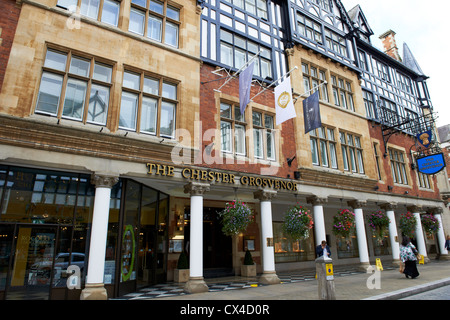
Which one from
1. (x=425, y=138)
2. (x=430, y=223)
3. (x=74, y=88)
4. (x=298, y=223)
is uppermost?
(x=425, y=138)

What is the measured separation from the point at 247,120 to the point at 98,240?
311 inches

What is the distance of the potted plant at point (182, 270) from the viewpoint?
12.2m

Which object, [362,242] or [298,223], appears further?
[362,242]

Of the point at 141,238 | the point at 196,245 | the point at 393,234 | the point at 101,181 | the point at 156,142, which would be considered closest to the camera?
the point at 101,181

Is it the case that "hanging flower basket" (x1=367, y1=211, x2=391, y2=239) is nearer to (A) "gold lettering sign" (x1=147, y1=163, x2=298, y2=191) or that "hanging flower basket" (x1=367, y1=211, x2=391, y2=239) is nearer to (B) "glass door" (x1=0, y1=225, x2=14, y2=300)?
(A) "gold lettering sign" (x1=147, y1=163, x2=298, y2=191)

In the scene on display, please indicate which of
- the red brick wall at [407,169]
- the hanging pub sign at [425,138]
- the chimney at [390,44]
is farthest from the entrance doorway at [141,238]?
the chimney at [390,44]

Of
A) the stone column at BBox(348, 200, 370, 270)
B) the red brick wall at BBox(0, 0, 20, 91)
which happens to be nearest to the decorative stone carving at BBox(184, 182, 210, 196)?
the red brick wall at BBox(0, 0, 20, 91)

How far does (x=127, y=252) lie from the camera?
9992 millimetres

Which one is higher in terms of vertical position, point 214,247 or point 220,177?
point 220,177

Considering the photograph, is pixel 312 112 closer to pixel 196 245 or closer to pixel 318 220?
pixel 318 220

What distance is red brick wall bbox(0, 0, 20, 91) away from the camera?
8445 mm

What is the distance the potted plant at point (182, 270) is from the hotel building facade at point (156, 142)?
0.80 metres

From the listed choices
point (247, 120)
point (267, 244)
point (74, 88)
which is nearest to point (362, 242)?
point (267, 244)

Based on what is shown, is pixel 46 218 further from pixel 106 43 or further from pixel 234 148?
pixel 234 148
